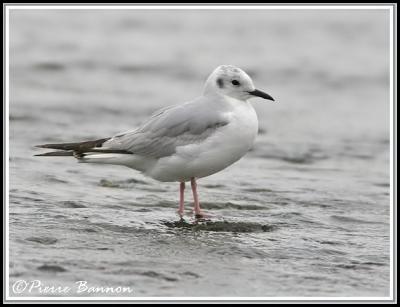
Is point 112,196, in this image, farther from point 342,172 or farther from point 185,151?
point 342,172

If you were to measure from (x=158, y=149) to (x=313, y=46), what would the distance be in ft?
43.7

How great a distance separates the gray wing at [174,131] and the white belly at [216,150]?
6 centimetres

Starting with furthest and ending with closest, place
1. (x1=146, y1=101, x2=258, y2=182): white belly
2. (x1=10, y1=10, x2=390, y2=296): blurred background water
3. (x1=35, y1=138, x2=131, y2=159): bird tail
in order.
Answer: (x1=35, y1=138, x2=131, y2=159): bird tail < (x1=146, y1=101, x2=258, y2=182): white belly < (x1=10, y1=10, x2=390, y2=296): blurred background water

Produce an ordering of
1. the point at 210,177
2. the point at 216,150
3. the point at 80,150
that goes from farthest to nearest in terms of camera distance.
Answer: the point at 210,177, the point at 80,150, the point at 216,150

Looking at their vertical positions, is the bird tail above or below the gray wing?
below

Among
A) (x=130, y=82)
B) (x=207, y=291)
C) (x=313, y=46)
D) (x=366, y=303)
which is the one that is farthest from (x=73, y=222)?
(x=313, y=46)

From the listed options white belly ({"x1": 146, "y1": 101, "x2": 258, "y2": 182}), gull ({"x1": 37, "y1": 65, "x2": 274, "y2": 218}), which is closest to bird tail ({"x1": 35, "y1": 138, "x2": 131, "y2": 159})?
gull ({"x1": 37, "y1": 65, "x2": 274, "y2": 218})

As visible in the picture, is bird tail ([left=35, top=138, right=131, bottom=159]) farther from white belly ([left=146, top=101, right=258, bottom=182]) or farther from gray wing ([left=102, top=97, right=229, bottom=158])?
white belly ([left=146, top=101, right=258, bottom=182])

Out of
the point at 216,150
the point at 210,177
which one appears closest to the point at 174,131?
the point at 216,150

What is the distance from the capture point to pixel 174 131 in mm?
7543

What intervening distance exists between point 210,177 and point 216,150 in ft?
7.03

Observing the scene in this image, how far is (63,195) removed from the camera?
8.12 meters

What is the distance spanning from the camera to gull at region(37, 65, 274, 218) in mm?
7488

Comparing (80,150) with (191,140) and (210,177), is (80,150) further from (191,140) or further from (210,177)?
(210,177)
